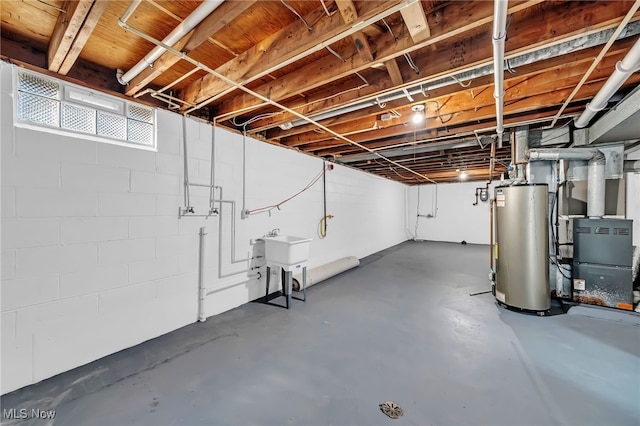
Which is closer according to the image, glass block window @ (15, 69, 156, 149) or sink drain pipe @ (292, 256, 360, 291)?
glass block window @ (15, 69, 156, 149)

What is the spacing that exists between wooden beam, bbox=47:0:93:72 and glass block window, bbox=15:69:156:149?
17 cm

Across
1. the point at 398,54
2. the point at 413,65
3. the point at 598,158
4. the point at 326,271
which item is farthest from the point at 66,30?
the point at 598,158

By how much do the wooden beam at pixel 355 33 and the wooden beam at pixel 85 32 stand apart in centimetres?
121

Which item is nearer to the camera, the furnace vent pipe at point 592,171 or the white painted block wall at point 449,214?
the furnace vent pipe at point 592,171

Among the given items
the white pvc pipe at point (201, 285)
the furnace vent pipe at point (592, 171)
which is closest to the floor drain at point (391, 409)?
the white pvc pipe at point (201, 285)

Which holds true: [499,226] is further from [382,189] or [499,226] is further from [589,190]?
[382,189]

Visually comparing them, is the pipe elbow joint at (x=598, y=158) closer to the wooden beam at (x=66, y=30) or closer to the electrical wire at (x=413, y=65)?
the electrical wire at (x=413, y=65)

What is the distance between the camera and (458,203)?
9.07 meters

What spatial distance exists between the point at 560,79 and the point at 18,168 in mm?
4209

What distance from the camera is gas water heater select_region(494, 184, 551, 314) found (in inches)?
117

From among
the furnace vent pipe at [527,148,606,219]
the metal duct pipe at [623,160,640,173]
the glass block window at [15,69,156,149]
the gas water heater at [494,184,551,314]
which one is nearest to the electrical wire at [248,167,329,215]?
the glass block window at [15,69,156,149]

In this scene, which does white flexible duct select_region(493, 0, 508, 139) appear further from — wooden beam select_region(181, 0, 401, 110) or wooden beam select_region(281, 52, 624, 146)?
wooden beam select_region(281, 52, 624, 146)

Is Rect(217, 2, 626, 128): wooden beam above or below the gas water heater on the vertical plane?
above

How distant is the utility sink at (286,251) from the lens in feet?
10.2
